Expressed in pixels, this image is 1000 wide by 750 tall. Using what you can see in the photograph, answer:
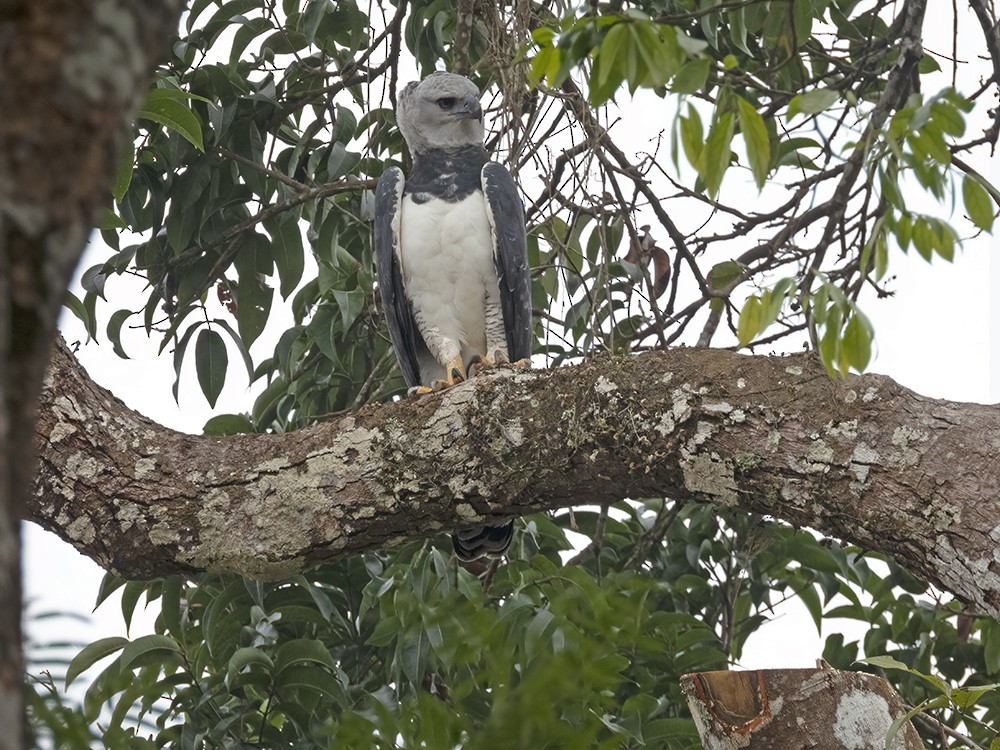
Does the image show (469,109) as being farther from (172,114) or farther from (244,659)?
(244,659)

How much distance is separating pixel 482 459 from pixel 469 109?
2.09 meters

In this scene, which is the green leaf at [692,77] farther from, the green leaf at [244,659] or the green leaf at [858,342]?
the green leaf at [244,659]

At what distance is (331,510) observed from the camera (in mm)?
2457

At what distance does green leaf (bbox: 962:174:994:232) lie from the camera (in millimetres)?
1514

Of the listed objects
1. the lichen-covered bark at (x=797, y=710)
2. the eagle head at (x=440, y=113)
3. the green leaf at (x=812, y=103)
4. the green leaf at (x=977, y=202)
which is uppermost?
the eagle head at (x=440, y=113)

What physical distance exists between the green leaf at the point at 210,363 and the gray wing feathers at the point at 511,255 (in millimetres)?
1047

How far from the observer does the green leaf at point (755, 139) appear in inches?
56.7

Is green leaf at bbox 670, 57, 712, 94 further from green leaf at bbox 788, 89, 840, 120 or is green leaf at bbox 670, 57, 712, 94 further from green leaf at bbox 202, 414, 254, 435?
green leaf at bbox 202, 414, 254, 435

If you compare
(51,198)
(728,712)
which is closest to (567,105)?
(728,712)

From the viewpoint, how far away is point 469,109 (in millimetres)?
4152

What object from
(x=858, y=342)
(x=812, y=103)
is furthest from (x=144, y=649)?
(x=812, y=103)

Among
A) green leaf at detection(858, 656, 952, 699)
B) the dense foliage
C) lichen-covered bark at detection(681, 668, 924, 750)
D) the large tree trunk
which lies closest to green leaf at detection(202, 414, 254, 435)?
the dense foliage

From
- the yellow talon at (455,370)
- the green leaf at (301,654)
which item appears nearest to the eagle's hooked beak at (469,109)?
the yellow talon at (455,370)

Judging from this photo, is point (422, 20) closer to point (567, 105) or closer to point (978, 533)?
point (567, 105)
